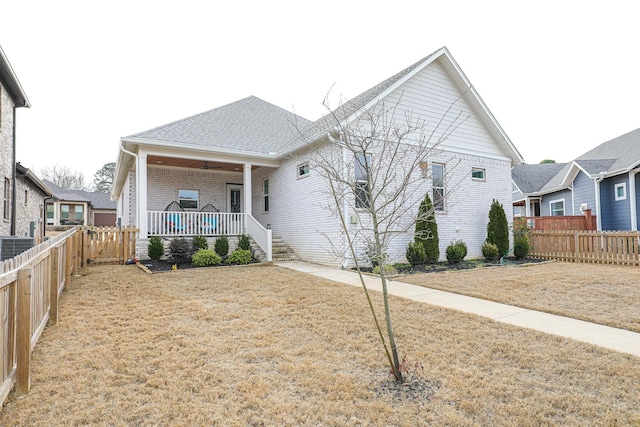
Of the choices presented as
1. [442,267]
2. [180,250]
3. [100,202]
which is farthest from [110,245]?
[100,202]

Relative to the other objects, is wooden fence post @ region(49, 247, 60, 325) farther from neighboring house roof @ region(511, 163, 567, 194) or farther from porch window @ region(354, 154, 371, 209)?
neighboring house roof @ region(511, 163, 567, 194)

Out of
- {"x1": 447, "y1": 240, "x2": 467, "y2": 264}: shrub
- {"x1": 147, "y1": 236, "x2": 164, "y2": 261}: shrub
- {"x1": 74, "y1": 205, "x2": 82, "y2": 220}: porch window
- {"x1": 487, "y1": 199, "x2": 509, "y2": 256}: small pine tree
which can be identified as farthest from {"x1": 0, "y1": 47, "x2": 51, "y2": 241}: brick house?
{"x1": 74, "y1": 205, "x2": 82, "y2": 220}: porch window

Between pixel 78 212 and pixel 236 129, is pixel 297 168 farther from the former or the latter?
pixel 78 212

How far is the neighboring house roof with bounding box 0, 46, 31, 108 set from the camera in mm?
10407

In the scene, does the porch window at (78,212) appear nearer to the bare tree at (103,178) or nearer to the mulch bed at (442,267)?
the bare tree at (103,178)

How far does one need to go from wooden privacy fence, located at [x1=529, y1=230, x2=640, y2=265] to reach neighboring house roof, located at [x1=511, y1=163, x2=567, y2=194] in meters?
11.2

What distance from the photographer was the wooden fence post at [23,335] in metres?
2.78

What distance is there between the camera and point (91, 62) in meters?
14.5

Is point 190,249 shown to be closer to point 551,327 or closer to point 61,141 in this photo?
point 551,327

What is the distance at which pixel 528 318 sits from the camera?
4891mm

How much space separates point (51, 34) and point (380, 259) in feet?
45.6

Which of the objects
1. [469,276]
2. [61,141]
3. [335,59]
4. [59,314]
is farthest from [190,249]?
[61,141]

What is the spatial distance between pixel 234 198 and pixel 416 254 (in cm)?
859

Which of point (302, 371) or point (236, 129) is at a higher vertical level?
point (236, 129)
